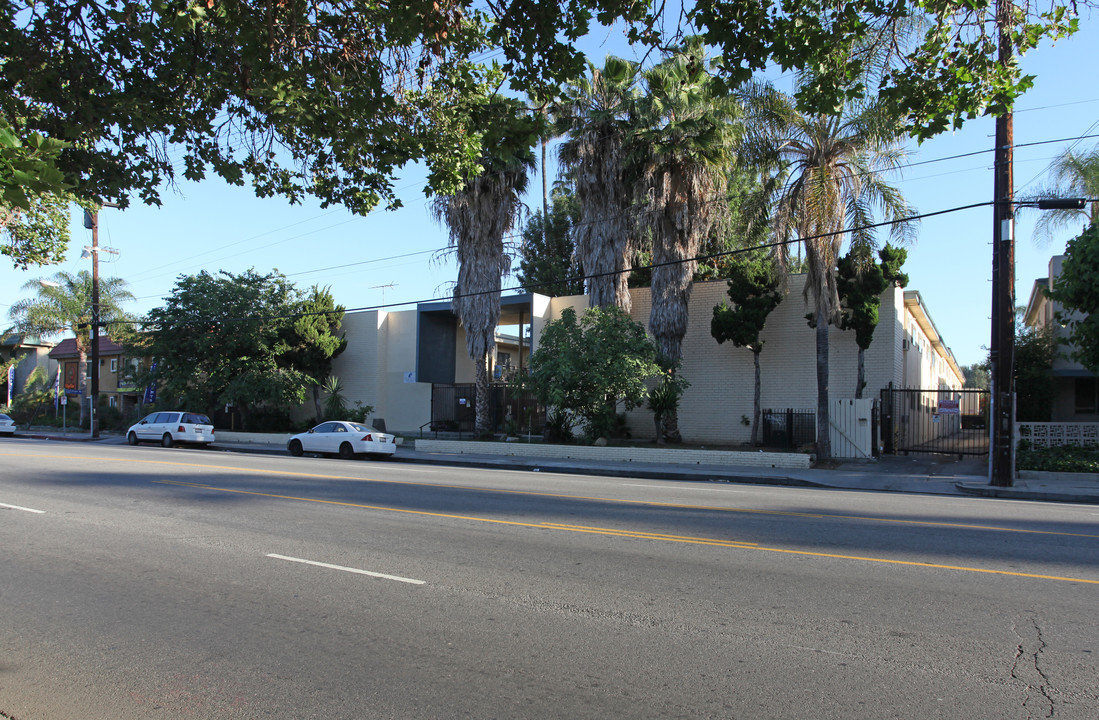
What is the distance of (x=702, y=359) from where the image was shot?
27344 mm

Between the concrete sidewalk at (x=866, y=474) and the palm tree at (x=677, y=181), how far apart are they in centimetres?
545

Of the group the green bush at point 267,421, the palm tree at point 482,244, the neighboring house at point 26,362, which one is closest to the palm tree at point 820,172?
the palm tree at point 482,244

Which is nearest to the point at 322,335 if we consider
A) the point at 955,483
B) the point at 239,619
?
the point at 955,483

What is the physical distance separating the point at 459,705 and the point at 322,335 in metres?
31.8

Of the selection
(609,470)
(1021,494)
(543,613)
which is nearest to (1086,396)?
(1021,494)

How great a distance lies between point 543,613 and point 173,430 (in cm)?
2856

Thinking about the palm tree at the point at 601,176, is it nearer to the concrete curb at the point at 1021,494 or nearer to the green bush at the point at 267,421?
the concrete curb at the point at 1021,494

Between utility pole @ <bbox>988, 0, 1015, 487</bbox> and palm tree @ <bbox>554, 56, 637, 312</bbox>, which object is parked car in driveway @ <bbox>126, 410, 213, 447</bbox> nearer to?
palm tree @ <bbox>554, 56, 637, 312</bbox>

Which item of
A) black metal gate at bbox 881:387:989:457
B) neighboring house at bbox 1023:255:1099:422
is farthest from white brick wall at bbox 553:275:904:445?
neighboring house at bbox 1023:255:1099:422

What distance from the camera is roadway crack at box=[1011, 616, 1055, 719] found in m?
4.10

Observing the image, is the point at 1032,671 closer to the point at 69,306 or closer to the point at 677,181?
the point at 677,181

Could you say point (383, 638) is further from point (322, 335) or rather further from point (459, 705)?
point (322, 335)

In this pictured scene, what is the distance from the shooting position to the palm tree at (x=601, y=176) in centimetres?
2492

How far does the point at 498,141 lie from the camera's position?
27.5 feet
